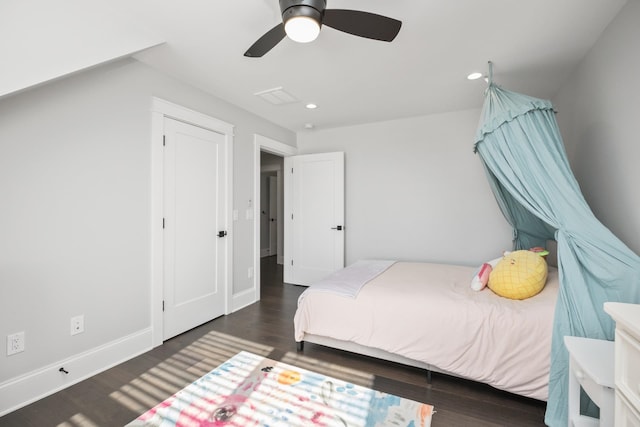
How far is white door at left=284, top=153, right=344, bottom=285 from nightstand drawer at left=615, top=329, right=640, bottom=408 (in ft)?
10.8

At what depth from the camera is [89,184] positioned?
82.2 inches

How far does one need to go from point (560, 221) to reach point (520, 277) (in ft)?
1.49

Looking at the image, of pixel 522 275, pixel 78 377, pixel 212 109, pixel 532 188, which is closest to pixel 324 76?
pixel 212 109

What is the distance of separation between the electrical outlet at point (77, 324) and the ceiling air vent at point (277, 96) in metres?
2.56

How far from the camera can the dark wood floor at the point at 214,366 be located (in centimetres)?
165

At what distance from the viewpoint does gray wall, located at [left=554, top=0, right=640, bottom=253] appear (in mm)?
1710

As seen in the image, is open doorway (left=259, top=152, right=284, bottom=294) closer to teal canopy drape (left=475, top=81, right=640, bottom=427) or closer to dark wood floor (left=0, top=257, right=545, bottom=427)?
dark wood floor (left=0, top=257, right=545, bottom=427)

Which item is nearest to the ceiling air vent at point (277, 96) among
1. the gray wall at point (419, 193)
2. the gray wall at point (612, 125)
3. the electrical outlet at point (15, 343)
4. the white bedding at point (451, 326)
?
the gray wall at point (419, 193)

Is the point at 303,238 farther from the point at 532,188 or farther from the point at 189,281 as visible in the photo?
the point at 532,188

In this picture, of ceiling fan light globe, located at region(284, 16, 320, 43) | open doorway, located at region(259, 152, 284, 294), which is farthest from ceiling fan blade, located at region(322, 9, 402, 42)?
open doorway, located at region(259, 152, 284, 294)

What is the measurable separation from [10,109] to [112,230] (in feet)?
3.16

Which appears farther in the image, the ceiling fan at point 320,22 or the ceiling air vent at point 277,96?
the ceiling air vent at point 277,96

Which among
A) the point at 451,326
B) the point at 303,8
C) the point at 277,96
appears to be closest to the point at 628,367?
the point at 451,326

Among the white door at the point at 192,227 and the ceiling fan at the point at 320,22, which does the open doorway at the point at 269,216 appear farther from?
the ceiling fan at the point at 320,22
